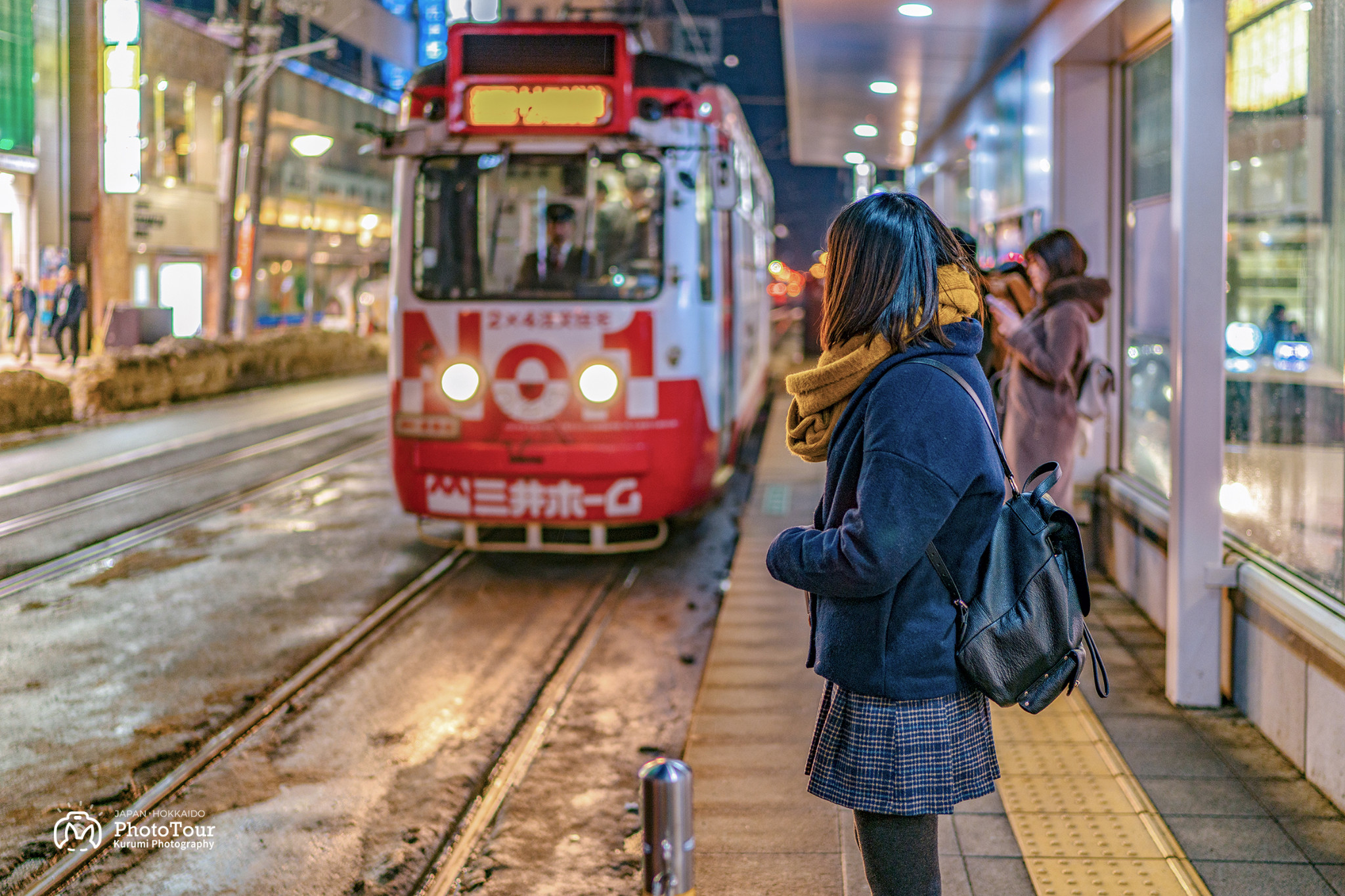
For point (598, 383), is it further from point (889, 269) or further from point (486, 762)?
point (889, 269)

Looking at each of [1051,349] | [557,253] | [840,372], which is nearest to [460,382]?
[557,253]

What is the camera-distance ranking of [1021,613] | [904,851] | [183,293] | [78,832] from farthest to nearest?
[183,293] → [78,832] → [904,851] → [1021,613]

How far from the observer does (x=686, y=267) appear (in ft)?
26.1

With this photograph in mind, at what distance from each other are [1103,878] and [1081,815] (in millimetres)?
487

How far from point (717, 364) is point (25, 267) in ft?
71.9

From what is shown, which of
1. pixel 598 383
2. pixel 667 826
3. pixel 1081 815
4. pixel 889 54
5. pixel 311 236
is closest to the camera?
pixel 667 826

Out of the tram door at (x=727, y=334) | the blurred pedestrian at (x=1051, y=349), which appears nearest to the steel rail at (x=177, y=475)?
the tram door at (x=727, y=334)

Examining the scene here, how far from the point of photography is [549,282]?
7828 millimetres

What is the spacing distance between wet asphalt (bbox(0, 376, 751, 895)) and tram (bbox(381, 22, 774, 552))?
71 cm

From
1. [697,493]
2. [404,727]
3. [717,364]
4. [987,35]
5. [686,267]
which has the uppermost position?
[987,35]

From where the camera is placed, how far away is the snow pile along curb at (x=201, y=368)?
16.4 metres

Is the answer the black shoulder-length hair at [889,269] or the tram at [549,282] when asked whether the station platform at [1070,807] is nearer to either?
the black shoulder-length hair at [889,269]

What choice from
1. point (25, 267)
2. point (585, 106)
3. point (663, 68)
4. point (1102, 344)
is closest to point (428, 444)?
point (585, 106)

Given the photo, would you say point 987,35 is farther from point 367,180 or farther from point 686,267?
point 367,180
